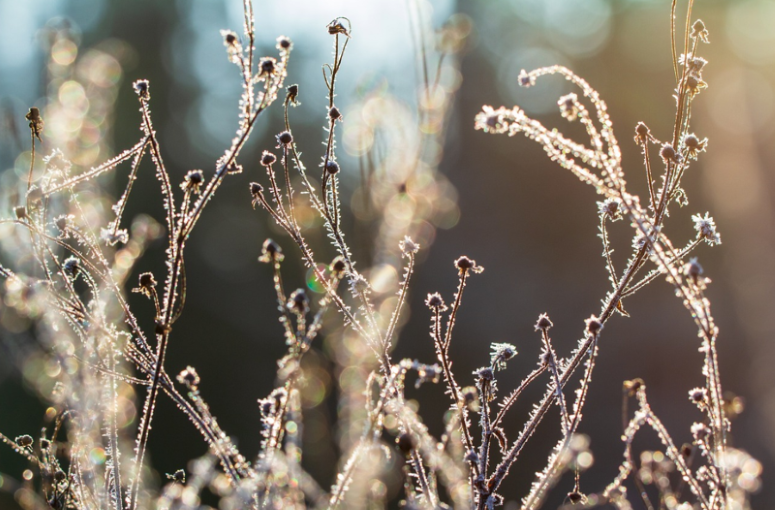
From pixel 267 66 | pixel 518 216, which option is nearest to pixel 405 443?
pixel 267 66

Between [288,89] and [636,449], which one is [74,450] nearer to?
[288,89]

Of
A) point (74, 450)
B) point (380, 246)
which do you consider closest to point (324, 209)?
point (380, 246)

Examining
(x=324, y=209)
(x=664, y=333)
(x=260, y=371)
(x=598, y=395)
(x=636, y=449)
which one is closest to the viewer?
(x=324, y=209)

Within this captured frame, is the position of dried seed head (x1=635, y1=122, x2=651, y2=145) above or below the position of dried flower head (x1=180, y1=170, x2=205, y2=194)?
above

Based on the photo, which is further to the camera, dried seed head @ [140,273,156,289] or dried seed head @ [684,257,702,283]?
dried seed head @ [140,273,156,289]

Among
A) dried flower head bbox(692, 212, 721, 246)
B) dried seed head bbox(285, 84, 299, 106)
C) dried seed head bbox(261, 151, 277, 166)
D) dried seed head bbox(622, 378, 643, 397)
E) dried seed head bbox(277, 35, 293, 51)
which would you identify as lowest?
dried seed head bbox(622, 378, 643, 397)

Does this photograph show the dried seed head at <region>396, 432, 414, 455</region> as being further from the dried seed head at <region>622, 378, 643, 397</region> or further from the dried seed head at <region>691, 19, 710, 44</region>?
the dried seed head at <region>691, 19, 710, 44</region>

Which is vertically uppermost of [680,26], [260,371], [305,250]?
[680,26]

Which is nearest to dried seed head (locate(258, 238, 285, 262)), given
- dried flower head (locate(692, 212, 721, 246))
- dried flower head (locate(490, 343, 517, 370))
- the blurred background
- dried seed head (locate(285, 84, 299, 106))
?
dried seed head (locate(285, 84, 299, 106))
